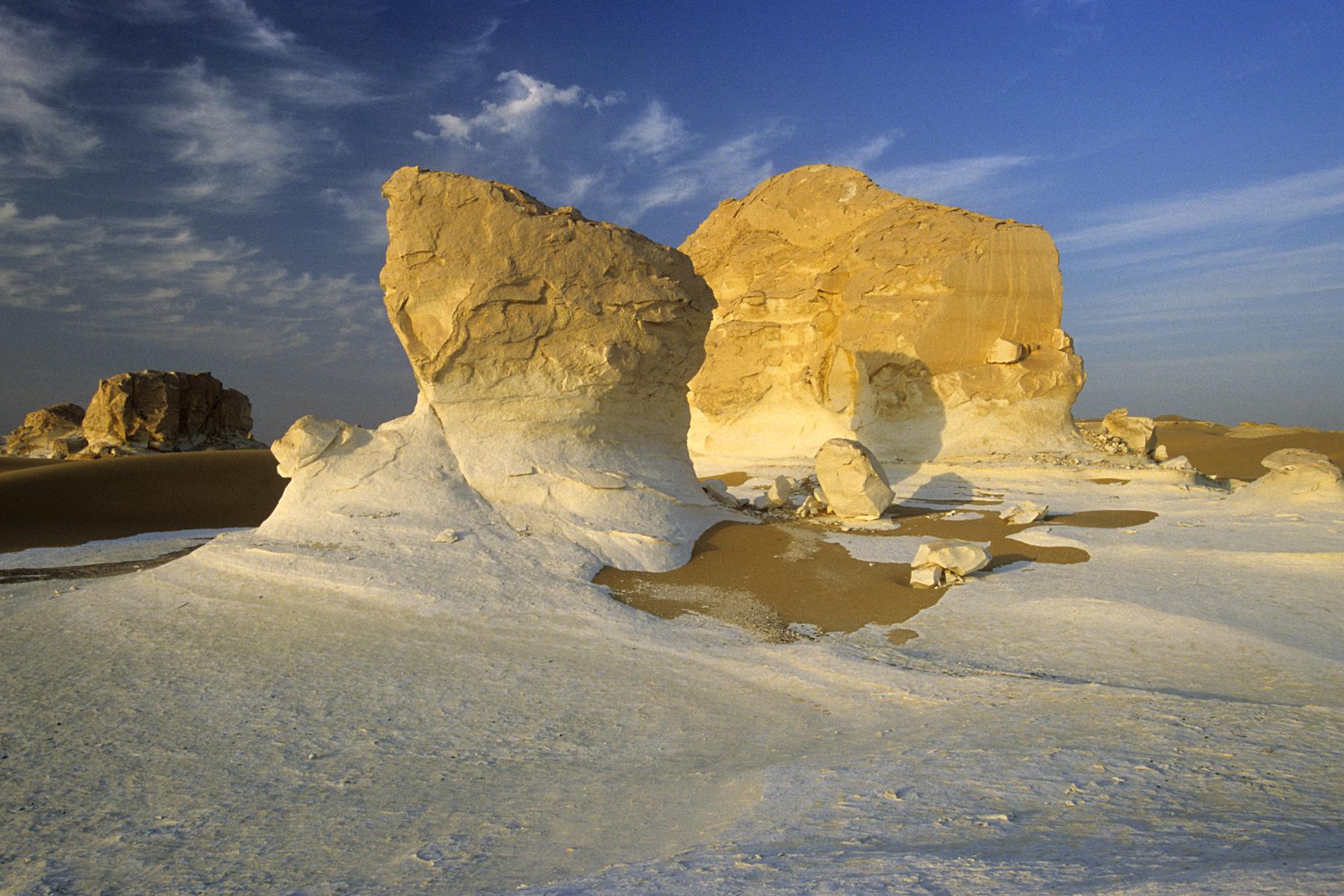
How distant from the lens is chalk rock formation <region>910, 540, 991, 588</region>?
727cm

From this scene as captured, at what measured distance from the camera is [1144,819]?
2.72 metres

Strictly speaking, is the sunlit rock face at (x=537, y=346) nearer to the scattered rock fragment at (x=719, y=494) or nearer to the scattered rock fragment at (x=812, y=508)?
the scattered rock fragment at (x=719, y=494)

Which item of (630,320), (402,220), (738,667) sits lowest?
(738,667)

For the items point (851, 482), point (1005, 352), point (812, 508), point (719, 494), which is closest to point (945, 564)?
point (851, 482)

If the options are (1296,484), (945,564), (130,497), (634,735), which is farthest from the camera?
(130,497)

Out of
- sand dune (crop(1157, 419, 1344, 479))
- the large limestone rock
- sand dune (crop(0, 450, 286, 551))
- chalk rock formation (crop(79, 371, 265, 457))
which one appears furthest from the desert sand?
sand dune (crop(1157, 419, 1344, 479))

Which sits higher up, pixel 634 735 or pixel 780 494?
pixel 780 494

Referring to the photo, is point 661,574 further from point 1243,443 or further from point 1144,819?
point 1243,443

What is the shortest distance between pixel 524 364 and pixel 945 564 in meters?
4.47

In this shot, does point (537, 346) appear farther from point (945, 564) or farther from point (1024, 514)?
point (1024, 514)

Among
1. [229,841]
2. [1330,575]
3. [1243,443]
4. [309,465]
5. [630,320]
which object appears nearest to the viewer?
[229,841]

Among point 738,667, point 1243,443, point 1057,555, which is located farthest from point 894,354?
point 1243,443

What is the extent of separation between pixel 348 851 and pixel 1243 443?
103 ft

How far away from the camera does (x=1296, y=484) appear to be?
10.6 meters
